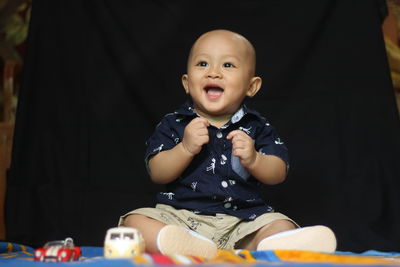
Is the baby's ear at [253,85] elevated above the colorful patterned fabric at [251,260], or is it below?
above

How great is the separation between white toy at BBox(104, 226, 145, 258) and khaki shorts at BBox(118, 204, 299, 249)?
1.02 feet

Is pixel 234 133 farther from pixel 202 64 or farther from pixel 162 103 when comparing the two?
pixel 162 103

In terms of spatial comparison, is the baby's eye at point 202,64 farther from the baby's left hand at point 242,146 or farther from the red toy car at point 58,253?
the red toy car at point 58,253

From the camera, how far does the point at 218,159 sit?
4.61ft

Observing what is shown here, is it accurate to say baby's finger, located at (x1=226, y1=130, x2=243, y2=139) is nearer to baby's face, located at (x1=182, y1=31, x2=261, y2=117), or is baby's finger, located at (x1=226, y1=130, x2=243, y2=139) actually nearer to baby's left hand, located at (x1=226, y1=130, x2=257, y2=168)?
baby's left hand, located at (x1=226, y1=130, x2=257, y2=168)

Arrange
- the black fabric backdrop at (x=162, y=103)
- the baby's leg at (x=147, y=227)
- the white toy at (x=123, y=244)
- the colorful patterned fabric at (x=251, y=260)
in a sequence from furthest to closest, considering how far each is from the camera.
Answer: the black fabric backdrop at (x=162, y=103), the baby's leg at (x=147, y=227), the white toy at (x=123, y=244), the colorful patterned fabric at (x=251, y=260)

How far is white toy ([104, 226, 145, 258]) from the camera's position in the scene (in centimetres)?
101

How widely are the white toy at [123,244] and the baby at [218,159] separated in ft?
0.85

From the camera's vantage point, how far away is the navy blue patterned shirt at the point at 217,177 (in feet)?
4.56

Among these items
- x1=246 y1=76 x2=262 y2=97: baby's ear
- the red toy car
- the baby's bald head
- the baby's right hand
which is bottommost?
the red toy car

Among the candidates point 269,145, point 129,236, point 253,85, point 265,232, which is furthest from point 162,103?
point 129,236

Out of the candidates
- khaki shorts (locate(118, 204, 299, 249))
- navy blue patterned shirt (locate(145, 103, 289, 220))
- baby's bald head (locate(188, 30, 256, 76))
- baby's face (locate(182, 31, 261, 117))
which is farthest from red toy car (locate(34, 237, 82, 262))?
baby's bald head (locate(188, 30, 256, 76))

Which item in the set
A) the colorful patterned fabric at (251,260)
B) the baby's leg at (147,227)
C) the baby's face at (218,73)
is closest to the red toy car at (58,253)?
the colorful patterned fabric at (251,260)

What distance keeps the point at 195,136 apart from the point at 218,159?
0.14 m
